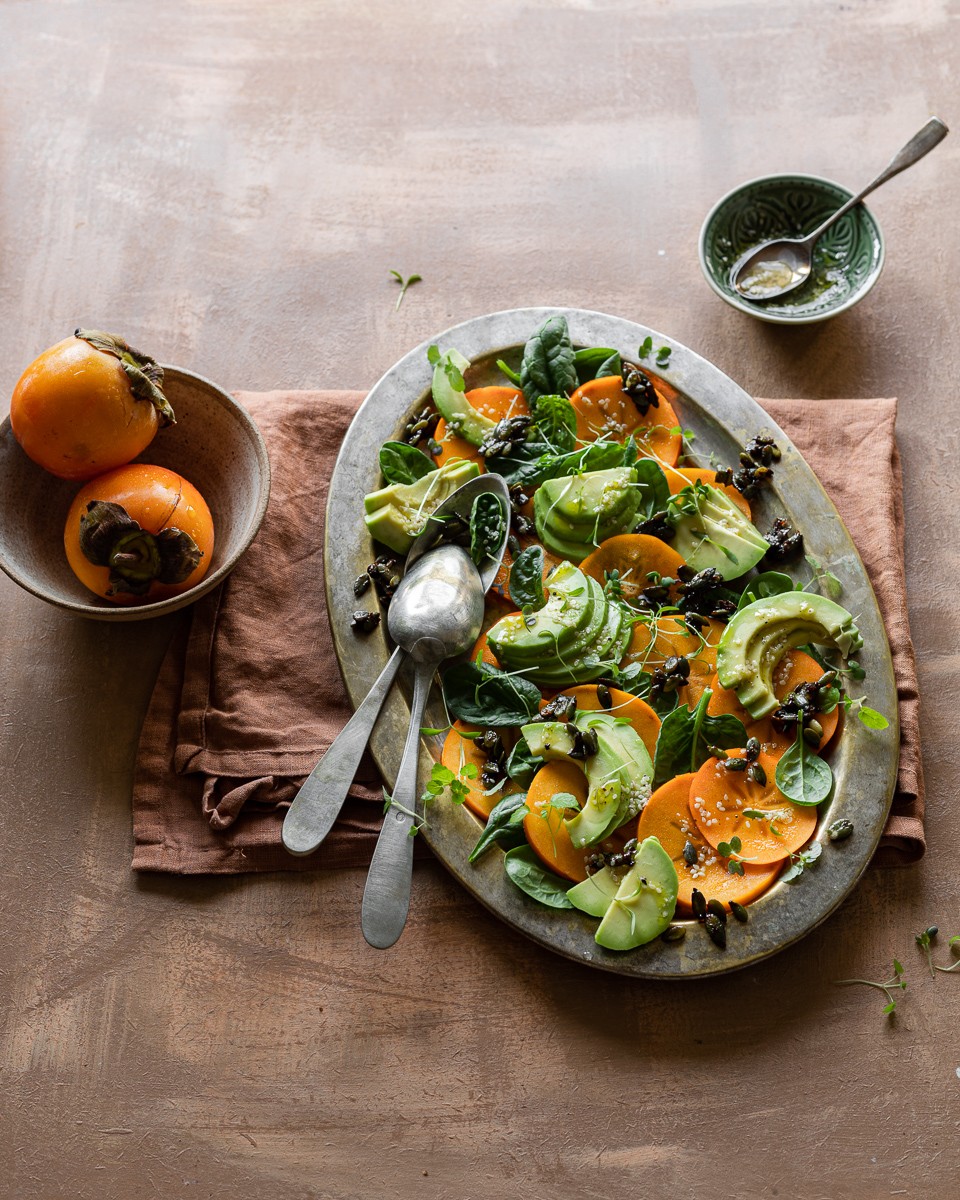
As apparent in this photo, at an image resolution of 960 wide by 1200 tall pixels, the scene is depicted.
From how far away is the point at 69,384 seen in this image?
82.5 inches

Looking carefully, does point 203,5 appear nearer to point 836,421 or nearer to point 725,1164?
point 836,421

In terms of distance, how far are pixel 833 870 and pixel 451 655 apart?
85 centimetres

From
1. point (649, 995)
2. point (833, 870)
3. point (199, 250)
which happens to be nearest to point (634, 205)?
point (199, 250)

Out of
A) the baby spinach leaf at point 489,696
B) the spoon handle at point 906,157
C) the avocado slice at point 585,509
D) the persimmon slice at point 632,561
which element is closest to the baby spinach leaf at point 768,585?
the persimmon slice at point 632,561

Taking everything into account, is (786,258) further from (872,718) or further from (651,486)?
(872,718)

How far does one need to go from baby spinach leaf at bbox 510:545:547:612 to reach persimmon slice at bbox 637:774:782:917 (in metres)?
0.45

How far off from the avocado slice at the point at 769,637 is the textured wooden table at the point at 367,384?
391 millimetres

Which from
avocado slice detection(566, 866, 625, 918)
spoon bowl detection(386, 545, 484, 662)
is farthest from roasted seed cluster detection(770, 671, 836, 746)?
spoon bowl detection(386, 545, 484, 662)

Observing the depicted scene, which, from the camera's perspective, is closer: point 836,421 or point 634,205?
point 836,421

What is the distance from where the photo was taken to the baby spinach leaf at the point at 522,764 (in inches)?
84.4

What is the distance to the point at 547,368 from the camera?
2416mm

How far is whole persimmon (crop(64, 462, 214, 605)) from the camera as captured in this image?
2.12 metres

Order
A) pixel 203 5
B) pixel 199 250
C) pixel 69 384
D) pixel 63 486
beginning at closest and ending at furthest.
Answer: pixel 69 384
pixel 63 486
pixel 199 250
pixel 203 5

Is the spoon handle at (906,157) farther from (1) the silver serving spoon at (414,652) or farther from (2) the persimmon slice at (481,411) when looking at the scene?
(1) the silver serving spoon at (414,652)
